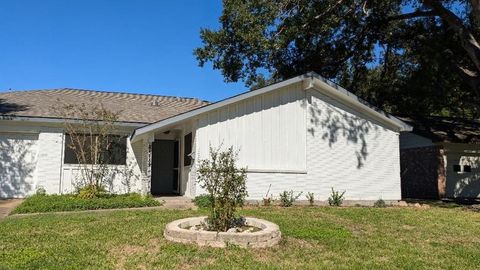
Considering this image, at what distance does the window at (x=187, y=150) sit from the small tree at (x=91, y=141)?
2730 mm

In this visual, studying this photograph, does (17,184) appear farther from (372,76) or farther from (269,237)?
(372,76)

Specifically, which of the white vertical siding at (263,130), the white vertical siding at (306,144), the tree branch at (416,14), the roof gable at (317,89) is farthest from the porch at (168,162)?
the tree branch at (416,14)

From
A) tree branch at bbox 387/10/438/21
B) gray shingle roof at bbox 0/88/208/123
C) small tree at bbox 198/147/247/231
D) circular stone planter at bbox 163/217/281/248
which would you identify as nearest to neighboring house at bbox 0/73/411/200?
gray shingle roof at bbox 0/88/208/123

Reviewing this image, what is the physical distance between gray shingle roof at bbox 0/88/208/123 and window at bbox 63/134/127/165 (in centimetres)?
87

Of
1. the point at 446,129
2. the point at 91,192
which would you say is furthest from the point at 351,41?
the point at 91,192

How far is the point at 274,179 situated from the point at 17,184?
936 centimetres

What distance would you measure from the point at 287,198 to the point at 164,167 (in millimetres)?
6574

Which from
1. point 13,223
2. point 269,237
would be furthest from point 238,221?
point 13,223

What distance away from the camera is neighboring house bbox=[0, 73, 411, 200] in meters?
16.1

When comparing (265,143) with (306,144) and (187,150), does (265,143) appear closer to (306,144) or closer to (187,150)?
(306,144)

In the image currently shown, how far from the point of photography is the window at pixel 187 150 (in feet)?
56.0

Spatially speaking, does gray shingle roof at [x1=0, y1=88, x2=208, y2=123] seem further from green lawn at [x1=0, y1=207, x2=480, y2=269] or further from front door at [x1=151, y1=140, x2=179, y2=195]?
green lawn at [x1=0, y1=207, x2=480, y2=269]

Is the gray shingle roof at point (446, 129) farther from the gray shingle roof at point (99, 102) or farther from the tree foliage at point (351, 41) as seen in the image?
the gray shingle roof at point (99, 102)

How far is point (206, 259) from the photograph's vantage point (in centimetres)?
737
